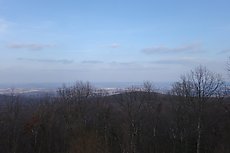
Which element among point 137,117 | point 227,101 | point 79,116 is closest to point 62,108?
point 79,116

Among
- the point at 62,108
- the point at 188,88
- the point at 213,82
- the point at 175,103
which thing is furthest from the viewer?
the point at 62,108

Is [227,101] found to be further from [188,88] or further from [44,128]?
[44,128]

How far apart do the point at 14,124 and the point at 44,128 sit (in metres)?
4.74

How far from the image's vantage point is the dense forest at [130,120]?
1555 inches

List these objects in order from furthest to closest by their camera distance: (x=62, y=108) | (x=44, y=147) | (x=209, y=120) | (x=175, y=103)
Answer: (x=62, y=108) < (x=44, y=147) < (x=175, y=103) < (x=209, y=120)

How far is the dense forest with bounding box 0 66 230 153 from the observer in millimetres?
39500

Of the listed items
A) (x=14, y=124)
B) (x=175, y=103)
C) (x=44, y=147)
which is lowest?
(x=44, y=147)

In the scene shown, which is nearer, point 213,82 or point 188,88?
point 213,82

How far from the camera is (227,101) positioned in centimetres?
4041

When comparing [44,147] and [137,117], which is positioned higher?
[137,117]

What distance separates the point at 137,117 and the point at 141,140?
3.39 meters

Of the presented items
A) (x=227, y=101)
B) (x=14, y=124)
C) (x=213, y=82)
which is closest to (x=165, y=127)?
(x=227, y=101)

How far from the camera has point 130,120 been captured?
160 feet

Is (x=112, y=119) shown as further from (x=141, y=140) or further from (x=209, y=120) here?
(x=209, y=120)
